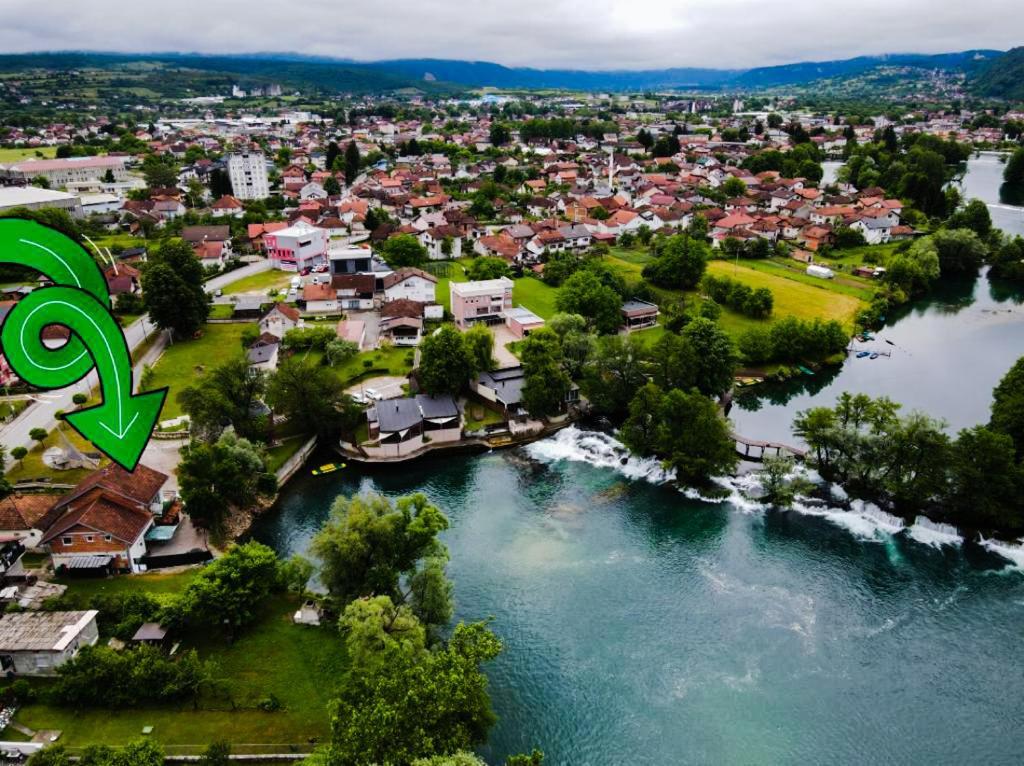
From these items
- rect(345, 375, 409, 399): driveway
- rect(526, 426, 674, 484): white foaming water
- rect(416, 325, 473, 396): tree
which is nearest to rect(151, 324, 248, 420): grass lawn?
rect(345, 375, 409, 399): driveway

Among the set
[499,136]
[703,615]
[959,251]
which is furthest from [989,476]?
[499,136]

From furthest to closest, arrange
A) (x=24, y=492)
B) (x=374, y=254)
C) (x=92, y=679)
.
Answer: (x=374, y=254) < (x=24, y=492) < (x=92, y=679)

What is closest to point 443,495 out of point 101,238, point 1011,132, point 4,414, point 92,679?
point 92,679

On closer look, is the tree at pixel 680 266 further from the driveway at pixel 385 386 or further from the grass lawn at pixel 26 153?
the grass lawn at pixel 26 153

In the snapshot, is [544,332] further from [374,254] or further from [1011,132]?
[1011,132]

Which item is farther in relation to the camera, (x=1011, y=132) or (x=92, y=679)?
(x=1011, y=132)

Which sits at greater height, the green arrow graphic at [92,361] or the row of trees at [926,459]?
the green arrow graphic at [92,361]

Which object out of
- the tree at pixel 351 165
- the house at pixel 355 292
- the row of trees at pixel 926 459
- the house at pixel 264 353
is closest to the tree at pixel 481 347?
the house at pixel 264 353
